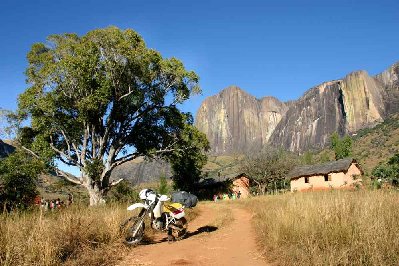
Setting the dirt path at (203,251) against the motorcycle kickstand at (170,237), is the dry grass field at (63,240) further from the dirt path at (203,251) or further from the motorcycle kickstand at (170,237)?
the motorcycle kickstand at (170,237)

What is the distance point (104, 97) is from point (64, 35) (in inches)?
235

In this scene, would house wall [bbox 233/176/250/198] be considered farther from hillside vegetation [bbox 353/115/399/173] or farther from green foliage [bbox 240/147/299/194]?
hillside vegetation [bbox 353/115/399/173]

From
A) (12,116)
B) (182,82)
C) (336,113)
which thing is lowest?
(12,116)

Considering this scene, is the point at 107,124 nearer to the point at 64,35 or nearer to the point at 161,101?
the point at 161,101

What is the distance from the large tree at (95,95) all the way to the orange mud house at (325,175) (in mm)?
30434

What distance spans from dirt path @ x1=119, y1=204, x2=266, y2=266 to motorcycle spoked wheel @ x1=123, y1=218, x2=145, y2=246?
21 centimetres

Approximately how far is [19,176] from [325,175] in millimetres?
42737

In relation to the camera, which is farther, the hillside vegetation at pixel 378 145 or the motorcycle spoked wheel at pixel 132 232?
the hillside vegetation at pixel 378 145

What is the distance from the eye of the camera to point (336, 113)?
185 metres

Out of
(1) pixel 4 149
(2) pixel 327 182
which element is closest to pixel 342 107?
(2) pixel 327 182

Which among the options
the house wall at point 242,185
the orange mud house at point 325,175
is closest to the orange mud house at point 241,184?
the house wall at point 242,185

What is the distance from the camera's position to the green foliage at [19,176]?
60.5ft

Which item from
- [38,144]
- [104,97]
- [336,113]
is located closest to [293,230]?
[104,97]

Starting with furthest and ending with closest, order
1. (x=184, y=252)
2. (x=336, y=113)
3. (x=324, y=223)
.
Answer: (x=336, y=113) → (x=184, y=252) → (x=324, y=223)
